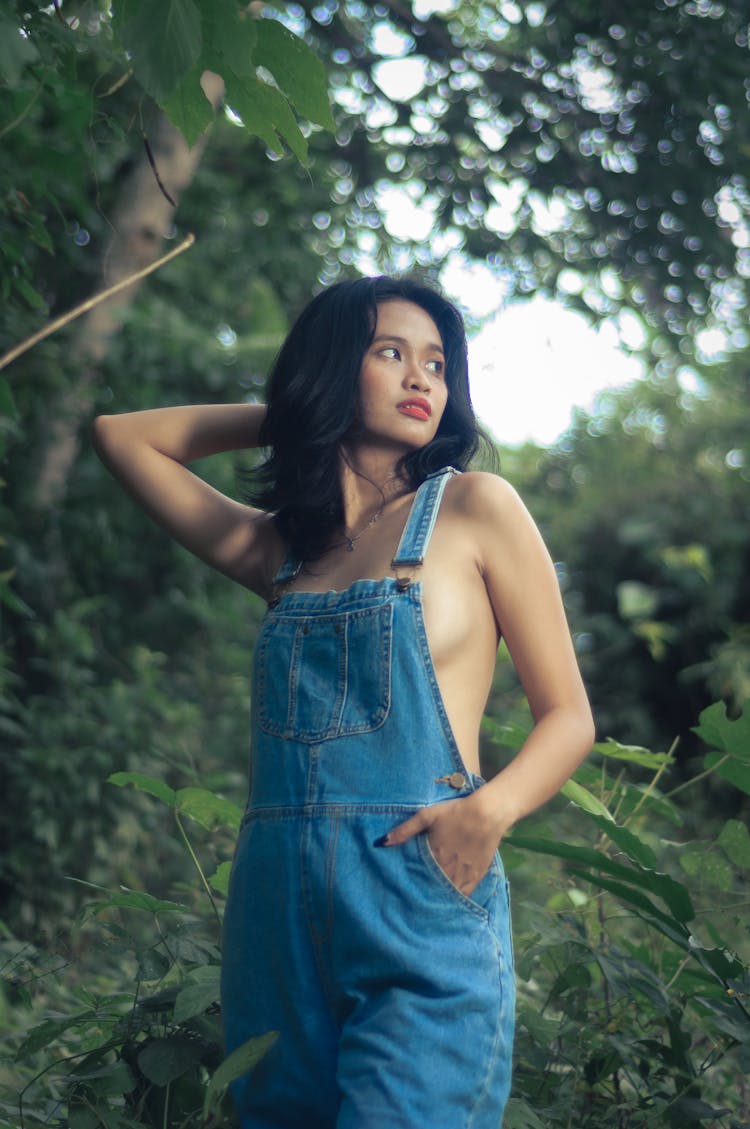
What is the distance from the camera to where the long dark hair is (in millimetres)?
1878

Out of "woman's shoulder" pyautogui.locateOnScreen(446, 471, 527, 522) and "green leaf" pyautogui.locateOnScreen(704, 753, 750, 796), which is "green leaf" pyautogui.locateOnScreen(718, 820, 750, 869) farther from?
"woman's shoulder" pyautogui.locateOnScreen(446, 471, 527, 522)

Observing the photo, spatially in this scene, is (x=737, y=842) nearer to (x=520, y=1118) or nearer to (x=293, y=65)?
(x=520, y=1118)

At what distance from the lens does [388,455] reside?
6.24 ft

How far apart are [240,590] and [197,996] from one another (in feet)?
12.4

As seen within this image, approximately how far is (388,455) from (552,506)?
666 cm

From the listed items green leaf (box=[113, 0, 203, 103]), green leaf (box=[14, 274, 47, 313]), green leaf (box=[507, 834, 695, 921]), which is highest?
green leaf (box=[113, 0, 203, 103])

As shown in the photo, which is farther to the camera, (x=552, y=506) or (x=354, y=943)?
(x=552, y=506)

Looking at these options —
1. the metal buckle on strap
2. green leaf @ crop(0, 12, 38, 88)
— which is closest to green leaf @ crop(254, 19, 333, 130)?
green leaf @ crop(0, 12, 38, 88)

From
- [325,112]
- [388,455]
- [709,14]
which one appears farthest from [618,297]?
[325,112]

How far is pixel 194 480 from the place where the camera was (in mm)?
2080

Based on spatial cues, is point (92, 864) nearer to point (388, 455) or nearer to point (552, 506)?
point (388, 455)

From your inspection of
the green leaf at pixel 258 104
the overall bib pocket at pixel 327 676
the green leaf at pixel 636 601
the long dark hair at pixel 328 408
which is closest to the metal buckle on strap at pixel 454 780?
the overall bib pocket at pixel 327 676

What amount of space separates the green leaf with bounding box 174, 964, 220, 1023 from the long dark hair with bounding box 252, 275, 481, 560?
2.15 ft

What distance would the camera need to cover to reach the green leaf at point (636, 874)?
5.55 ft
